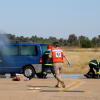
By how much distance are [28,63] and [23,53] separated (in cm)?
62

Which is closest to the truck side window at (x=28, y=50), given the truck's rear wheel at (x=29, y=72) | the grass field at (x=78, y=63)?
the truck's rear wheel at (x=29, y=72)

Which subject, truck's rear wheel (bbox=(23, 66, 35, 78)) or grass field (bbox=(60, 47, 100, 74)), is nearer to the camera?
truck's rear wheel (bbox=(23, 66, 35, 78))

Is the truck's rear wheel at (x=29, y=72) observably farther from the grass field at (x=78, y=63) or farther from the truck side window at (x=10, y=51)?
the grass field at (x=78, y=63)

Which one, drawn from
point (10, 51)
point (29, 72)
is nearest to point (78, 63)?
point (29, 72)

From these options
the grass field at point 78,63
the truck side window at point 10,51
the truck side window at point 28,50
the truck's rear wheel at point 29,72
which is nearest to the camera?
the truck's rear wheel at point 29,72

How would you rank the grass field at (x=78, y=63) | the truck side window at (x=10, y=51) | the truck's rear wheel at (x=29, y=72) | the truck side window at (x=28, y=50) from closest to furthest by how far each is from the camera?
the truck's rear wheel at (x=29, y=72) < the truck side window at (x=28, y=50) < the truck side window at (x=10, y=51) < the grass field at (x=78, y=63)

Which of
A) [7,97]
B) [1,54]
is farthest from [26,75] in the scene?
[7,97]

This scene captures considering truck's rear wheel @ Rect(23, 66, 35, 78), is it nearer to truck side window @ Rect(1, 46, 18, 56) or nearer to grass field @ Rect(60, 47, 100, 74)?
truck side window @ Rect(1, 46, 18, 56)

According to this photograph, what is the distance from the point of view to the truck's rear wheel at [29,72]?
15.6 m

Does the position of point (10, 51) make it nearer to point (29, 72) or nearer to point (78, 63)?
point (29, 72)

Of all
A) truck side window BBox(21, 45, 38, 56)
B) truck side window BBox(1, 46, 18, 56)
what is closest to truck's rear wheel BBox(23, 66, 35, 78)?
truck side window BBox(21, 45, 38, 56)

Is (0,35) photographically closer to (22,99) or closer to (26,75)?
(26,75)

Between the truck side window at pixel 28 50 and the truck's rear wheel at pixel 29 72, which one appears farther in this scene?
the truck side window at pixel 28 50

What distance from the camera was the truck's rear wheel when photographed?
15580 mm
